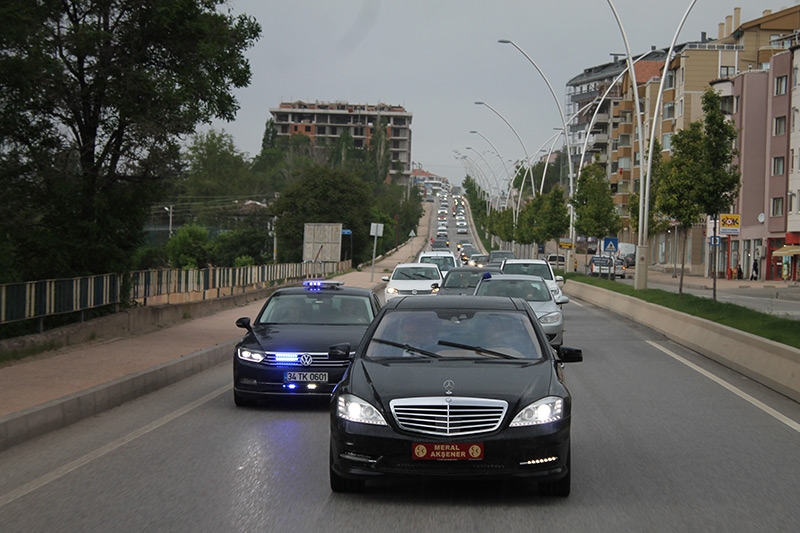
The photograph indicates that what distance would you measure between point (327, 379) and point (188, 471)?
3.87 meters

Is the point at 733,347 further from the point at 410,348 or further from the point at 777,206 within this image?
the point at 777,206

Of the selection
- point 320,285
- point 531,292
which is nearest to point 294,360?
point 320,285

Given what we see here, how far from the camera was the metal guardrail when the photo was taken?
61.5 ft


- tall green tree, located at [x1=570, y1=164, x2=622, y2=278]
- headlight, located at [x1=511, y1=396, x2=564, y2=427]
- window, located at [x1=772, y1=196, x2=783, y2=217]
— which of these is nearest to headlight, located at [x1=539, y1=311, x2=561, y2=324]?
headlight, located at [x1=511, y1=396, x2=564, y2=427]

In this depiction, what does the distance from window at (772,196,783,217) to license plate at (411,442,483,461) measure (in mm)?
68210

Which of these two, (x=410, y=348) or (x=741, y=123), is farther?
(x=741, y=123)

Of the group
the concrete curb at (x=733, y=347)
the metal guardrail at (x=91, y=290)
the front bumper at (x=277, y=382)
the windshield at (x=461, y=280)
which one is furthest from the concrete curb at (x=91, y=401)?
the windshield at (x=461, y=280)

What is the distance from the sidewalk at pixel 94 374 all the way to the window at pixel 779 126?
55.9 m

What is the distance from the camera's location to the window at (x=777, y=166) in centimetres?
7100

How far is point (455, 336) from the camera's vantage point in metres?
8.47

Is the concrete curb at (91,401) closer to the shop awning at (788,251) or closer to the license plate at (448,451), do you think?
the license plate at (448,451)

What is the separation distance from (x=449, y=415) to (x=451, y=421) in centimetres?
4

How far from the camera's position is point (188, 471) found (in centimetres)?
843

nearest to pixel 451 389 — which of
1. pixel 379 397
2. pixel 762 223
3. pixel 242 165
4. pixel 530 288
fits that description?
pixel 379 397
